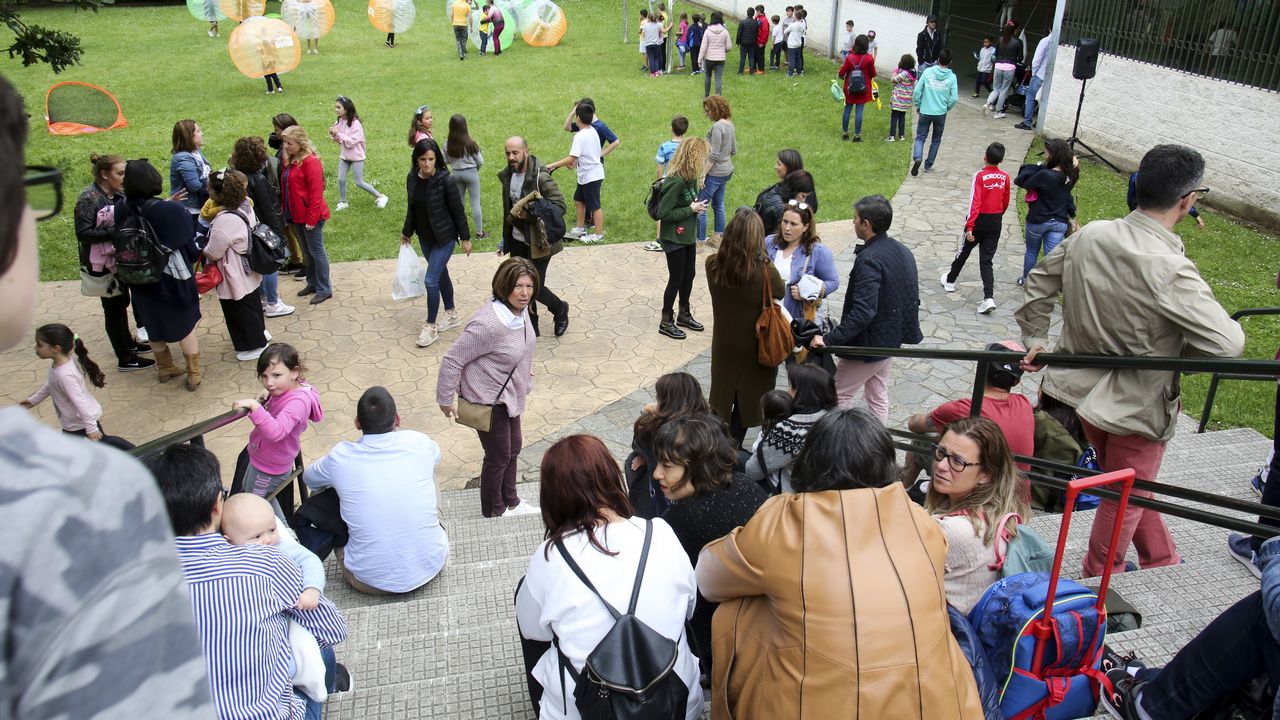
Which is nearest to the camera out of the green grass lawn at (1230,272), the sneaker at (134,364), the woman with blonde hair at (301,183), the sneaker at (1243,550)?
the sneaker at (1243,550)

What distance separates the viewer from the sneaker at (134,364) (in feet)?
27.6

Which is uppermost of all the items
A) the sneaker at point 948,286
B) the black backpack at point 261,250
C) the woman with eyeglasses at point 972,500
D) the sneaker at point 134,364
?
the woman with eyeglasses at point 972,500

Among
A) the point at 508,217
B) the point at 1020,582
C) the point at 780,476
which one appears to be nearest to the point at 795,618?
the point at 1020,582

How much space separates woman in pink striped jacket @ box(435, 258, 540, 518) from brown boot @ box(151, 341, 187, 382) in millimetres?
3952

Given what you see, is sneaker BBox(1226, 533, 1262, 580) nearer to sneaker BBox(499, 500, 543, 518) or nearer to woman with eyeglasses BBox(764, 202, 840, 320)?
woman with eyeglasses BBox(764, 202, 840, 320)

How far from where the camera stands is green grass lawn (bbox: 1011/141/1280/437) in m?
7.56

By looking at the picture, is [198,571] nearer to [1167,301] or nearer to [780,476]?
[780,476]

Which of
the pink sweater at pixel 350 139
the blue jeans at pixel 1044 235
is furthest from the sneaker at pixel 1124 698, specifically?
the pink sweater at pixel 350 139

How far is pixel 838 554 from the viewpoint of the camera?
228 cm

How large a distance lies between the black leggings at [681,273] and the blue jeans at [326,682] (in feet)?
19.0

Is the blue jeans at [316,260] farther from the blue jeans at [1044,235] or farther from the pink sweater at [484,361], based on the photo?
the blue jeans at [1044,235]

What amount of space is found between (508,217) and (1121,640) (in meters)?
6.34

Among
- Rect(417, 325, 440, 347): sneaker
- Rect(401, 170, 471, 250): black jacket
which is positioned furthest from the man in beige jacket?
Rect(417, 325, 440, 347): sneaker

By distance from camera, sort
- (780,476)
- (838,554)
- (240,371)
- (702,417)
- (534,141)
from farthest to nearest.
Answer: (534,141) < (240,371) < (780,476) < (702,417) < (838,554)
